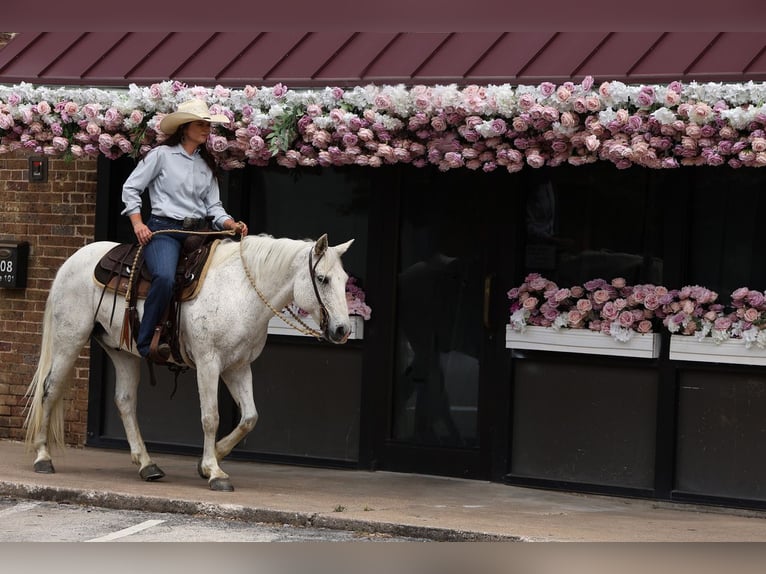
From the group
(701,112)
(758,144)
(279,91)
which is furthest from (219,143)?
(758,144)

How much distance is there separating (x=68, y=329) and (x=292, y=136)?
6.76ft

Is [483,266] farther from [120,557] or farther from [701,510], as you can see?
[120,557]

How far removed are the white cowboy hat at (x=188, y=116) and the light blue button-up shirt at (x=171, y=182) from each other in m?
0.16

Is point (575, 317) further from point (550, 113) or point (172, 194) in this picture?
point (172, 194)

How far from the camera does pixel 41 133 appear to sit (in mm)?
8820

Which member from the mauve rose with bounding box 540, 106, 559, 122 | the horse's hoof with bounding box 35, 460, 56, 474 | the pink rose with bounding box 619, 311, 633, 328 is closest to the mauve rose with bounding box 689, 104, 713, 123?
the mauve rose with bounding box 540, 106, 559, 122

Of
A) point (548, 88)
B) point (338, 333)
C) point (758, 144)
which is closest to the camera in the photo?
point (758, 144)

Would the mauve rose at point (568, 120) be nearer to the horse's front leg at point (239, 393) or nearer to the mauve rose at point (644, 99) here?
the mauve rose at point (644, 99)

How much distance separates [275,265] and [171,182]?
0.94 meters

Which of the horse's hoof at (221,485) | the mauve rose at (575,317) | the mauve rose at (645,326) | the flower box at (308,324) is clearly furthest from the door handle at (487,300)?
the horse's hoof at (221,485)

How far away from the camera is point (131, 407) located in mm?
8305

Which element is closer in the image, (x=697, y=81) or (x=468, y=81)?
(x=697, y=81)

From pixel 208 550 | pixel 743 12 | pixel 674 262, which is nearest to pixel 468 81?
pixel 674 262

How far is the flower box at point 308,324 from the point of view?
8930 mm
